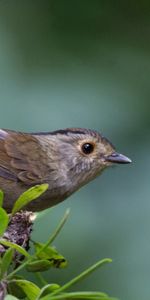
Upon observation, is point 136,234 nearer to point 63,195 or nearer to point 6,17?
point 63,195

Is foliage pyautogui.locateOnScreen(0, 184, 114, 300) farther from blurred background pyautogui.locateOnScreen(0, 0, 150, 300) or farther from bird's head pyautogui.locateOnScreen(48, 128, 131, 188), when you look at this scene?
bird's head pyautogui.locateOnScreen(48, 128, 131, 188)

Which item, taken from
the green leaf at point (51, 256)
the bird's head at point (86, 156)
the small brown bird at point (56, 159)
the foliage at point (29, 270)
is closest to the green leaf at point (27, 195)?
the foliage at point (29, 270)

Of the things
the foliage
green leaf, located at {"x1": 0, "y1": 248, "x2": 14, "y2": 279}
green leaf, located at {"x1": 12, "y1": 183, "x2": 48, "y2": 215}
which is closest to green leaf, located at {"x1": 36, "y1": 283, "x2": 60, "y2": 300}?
the foliage

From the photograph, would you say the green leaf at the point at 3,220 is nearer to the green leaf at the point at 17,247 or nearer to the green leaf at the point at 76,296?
the green leaf at the point at 17,247

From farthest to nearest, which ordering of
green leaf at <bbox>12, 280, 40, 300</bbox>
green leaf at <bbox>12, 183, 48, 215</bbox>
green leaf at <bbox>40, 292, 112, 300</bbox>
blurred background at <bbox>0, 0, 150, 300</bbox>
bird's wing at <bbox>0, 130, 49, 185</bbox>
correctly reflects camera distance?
1. blurred background at <bbox>0, 0, 150, 300</bbox>
2. bird's wing at <bbox>0, 130, 49, 185</bbox>
3. green leaf at <bbox>12, 183, 48, 215</bbox>
4. green leaf at <bbox>12, 280, 40, 300</bbox>
5. green leaf at <bbox>40, 292, 112, 300</bbox>

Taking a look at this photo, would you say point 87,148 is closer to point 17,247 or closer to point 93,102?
point 93,102

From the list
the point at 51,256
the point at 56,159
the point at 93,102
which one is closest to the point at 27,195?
the point at 51,256
